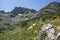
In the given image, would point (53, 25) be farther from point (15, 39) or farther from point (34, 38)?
point (15, 39)

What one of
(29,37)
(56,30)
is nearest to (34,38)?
(29,37)

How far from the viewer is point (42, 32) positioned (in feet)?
146

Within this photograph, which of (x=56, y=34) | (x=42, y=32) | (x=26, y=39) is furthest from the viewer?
(x=42, y=32)

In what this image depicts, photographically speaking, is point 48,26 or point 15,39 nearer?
point 15,39

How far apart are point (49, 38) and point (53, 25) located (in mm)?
5614

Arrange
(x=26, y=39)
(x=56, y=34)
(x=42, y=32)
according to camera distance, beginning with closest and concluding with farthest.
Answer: (x=26, y=39), (x=56, y=34), (x=42, y=32)

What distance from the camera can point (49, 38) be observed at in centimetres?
4169

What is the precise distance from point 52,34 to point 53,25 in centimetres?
474

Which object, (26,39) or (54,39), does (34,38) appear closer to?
(26,39)

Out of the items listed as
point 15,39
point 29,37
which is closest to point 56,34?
point 29,37

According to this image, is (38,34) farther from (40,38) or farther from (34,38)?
(34,38)

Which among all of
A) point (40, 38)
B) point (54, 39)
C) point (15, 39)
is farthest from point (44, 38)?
point (15, 39)

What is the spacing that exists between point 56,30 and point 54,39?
4046 millimetres

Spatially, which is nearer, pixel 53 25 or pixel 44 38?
Answer: pixel 44 38
